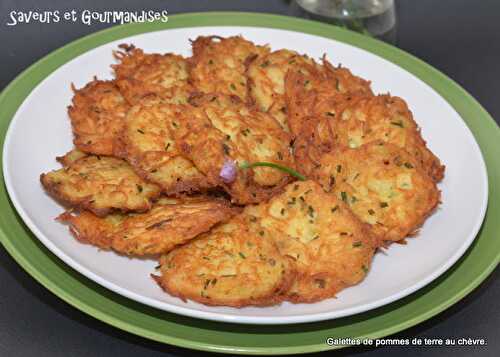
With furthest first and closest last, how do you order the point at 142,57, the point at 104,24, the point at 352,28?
the point at 104,24 < the point at 352,28 < the point at 142,57

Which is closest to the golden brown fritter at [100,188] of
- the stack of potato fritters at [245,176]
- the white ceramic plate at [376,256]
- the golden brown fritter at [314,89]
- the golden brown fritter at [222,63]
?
the stack of potato fritters at [245,176]

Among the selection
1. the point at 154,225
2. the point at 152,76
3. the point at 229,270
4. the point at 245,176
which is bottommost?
the point at 229,270

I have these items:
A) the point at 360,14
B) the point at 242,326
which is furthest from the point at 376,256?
the point at 360,14

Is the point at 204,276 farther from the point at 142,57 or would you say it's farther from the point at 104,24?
the point at 104,24

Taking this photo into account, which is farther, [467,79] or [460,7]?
[460,7]

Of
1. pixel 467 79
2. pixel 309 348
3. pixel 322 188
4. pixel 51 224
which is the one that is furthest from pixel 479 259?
pixel 467 79

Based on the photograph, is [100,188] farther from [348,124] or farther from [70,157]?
[348,124]

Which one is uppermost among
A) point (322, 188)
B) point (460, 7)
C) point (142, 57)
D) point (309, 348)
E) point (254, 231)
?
point (460, 7)
